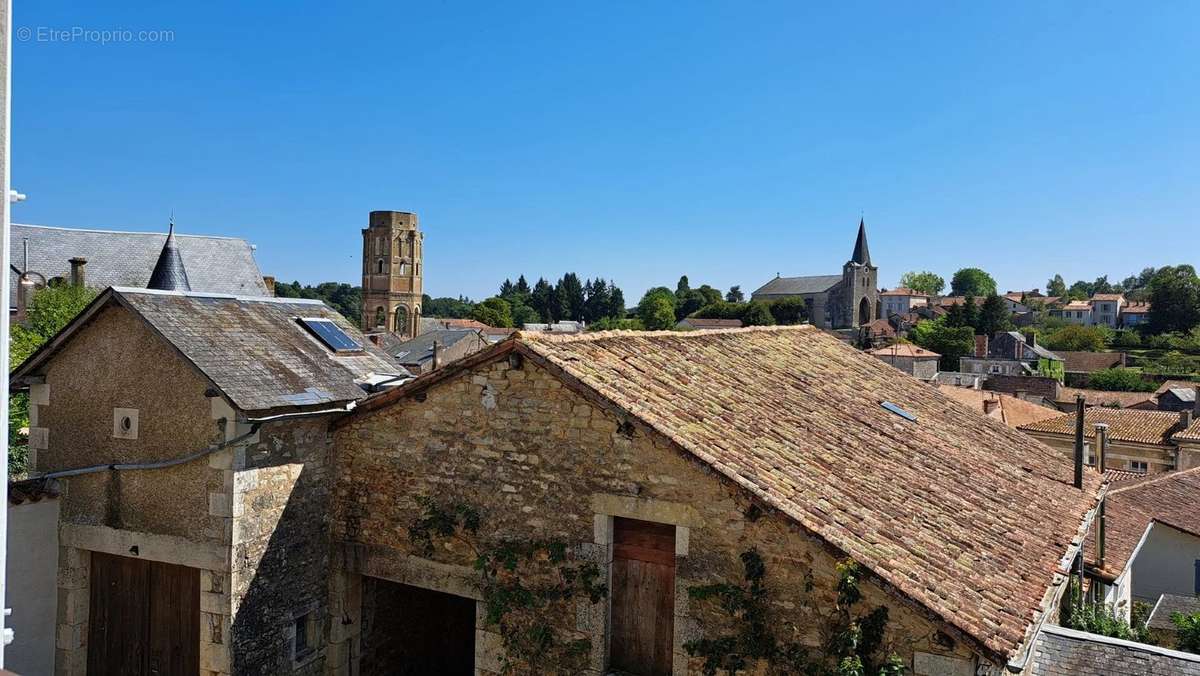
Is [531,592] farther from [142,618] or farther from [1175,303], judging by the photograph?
[1175,303]

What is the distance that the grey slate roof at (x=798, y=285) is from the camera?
12838cm

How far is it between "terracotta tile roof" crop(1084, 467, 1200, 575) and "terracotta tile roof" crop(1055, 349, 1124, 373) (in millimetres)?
60193

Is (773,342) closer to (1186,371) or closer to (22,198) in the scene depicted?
(22,198)

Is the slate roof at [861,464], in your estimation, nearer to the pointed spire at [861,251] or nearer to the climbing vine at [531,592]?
the climbing vine at [531,592]

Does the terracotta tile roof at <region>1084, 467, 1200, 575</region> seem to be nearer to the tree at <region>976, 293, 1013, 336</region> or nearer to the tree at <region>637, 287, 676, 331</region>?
the tree at <region>976, 293, 1013, 336</region>

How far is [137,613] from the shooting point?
9.03 m

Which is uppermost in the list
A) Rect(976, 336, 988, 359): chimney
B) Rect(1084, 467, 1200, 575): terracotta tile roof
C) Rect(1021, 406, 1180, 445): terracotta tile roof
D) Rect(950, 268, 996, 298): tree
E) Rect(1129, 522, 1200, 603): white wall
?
Rect(950, 268, 996, 298): tree

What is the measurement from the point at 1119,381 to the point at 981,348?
16324 mm

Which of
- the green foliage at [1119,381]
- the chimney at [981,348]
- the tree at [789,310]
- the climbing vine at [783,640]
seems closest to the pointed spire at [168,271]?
the climbing vine at [783,640]

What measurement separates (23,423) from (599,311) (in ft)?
397

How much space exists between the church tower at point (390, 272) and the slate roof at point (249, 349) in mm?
68598

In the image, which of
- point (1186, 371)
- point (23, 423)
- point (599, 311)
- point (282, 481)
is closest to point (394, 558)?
point (282, 481)

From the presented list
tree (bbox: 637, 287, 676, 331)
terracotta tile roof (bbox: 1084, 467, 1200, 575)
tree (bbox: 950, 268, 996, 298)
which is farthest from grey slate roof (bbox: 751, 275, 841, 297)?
terracotta tile roof (bbox: 1084, 467, 1200, 575)

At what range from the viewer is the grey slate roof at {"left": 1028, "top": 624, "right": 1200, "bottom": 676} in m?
7.84
